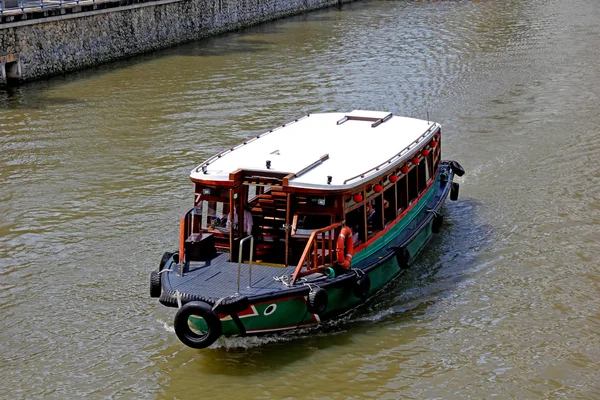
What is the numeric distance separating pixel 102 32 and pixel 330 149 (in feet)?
78.4

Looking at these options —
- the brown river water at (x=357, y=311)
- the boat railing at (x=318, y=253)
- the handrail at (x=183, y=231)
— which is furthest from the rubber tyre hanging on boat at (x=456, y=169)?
the handrail at (x=183, y=231)

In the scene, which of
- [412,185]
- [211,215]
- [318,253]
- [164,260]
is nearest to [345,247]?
[318,253]

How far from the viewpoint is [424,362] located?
1430 centimetres

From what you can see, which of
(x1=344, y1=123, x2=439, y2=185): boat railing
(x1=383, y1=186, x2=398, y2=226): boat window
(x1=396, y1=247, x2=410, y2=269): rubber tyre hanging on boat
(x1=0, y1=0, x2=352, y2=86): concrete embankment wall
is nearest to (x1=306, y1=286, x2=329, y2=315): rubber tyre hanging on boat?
(x1=344, y1=123, x2=439, y2=185): boat railing

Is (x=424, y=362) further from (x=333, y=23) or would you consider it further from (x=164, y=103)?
(x=333, y=23)

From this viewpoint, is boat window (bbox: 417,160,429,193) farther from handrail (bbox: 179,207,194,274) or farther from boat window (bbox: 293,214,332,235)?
handrail (bbox: 179,207,194,274)

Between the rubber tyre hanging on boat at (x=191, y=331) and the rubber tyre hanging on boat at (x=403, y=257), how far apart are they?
13.5ft

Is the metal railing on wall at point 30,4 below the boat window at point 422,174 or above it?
above

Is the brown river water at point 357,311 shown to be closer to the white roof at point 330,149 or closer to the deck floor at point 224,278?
the white roof at point 330,149

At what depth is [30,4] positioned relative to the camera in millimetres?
36062

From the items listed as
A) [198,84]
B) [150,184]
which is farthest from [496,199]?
[198,84]

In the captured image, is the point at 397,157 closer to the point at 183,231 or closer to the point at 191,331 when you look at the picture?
the point at 183,231

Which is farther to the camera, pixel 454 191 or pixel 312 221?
pixel 454 191

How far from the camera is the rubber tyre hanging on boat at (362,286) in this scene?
1488cm
